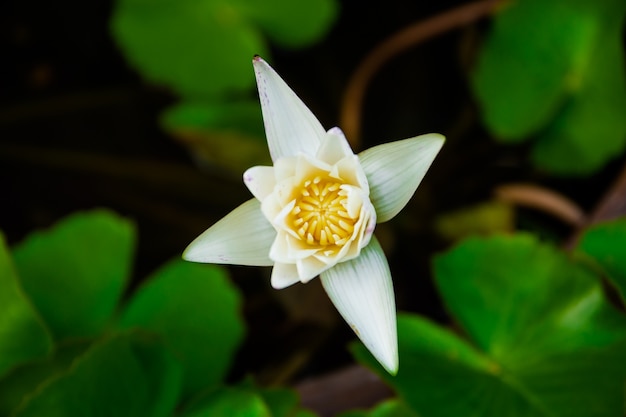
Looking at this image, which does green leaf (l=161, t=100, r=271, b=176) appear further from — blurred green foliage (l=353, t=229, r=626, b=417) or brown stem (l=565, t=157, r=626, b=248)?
brown stem (l=565, t=157, r=626, b=248)

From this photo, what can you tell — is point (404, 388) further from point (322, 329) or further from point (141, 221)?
point (141, 221)

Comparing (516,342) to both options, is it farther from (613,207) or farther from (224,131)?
(224,131)

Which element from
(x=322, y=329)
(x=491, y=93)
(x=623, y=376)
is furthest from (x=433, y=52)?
(x=623, y=376)

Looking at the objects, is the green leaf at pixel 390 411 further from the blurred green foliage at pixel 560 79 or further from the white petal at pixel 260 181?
the blurred green foliage at pixel 560 79

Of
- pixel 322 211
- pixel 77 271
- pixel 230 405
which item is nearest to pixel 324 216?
pixel 322 211

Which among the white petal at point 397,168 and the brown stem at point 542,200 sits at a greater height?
the white petal at point 397,168

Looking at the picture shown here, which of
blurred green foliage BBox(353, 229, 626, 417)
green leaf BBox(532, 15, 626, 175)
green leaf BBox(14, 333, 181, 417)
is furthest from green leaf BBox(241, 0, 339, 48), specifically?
green leaf BBox(14, 333, 181, 417)

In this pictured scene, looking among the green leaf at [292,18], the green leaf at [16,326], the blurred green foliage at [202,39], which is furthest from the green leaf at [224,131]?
the green leaf at [16,326]
